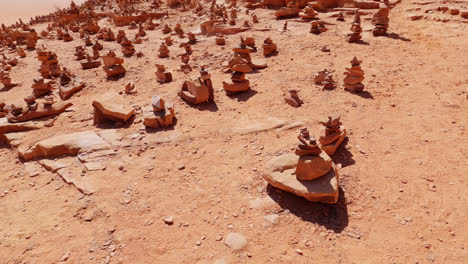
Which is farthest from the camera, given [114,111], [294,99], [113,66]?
[113,66]

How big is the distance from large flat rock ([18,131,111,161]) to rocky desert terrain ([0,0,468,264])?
33mm

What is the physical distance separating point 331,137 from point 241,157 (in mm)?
1952

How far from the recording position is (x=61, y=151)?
7176 mm

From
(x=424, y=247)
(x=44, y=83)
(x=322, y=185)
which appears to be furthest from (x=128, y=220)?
(x=44, y=83)

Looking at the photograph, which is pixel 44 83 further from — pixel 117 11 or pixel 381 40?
pixel 117 11

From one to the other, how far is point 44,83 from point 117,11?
15611mm

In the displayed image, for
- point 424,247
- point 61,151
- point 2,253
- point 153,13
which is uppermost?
point 153,13

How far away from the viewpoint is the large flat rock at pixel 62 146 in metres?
7.14

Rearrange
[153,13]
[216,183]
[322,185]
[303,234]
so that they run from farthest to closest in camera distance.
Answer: [153,13] < [216,183] < [322,185] < [303,234]

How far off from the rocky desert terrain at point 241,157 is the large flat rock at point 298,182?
8 cm

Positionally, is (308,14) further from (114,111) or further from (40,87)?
(40,87)

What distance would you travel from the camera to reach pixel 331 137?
20.5 ft

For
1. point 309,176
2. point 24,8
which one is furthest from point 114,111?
point 24,8

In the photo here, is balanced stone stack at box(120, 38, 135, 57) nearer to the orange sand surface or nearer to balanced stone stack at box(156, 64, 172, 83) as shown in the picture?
balanced stone stack at box(156, 64, 172, 83)
